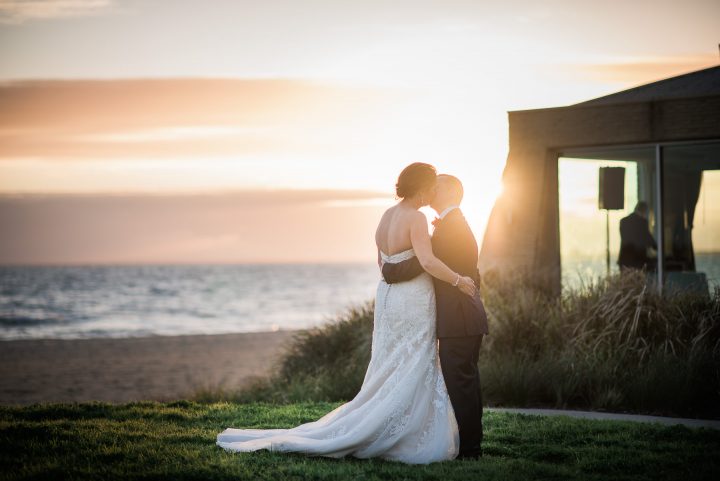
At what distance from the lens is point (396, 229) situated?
7.15 m

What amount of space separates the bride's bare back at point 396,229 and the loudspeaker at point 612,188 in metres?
9.35

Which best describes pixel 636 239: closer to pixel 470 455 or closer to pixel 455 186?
pixel 455 186

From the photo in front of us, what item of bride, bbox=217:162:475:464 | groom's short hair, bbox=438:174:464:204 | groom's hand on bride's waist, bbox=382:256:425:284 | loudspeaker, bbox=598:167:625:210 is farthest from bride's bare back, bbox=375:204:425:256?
loudspeaker, bbox=598:167:625:210

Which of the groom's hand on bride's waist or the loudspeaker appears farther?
the loudspeaker

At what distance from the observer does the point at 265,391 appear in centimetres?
1352

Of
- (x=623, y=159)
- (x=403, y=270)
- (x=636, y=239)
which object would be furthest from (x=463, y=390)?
(x=623, y=159)

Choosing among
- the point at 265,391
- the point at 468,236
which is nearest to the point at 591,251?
the point at 265,391

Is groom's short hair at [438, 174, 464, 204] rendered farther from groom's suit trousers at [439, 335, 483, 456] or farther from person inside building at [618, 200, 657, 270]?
person inside building at [618, 200, 657, 270]

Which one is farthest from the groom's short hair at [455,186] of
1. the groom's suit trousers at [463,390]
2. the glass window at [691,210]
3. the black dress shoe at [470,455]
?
the glass window at [691,210]

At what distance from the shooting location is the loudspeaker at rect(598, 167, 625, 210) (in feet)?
51.2

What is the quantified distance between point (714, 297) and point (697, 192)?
3.89 m

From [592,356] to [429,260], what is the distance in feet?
15.6

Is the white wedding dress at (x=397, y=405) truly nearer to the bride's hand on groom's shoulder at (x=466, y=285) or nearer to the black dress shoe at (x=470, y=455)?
the black dress shoe at (x=470, y=455)

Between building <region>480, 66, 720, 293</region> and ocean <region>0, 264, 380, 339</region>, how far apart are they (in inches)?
255
